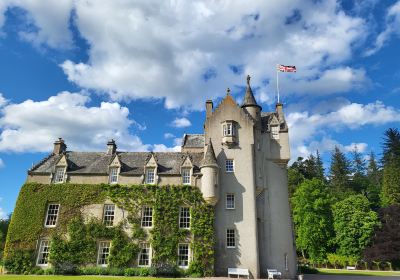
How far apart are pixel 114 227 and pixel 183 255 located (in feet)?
24.9

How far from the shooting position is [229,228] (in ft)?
103

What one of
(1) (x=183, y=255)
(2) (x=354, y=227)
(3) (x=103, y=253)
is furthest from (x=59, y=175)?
(2) (x=354, y=227)

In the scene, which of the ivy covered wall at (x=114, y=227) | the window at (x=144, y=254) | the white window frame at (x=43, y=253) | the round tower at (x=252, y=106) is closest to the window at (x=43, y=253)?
the white window frame at (x=43, y=253)

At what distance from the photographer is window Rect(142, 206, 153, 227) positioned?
31922mm

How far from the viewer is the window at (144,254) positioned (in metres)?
30.5

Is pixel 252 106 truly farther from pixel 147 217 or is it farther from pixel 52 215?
pixel 52 215

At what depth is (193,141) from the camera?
3959cm

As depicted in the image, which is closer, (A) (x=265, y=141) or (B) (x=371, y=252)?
(A) (x=265, y=141)

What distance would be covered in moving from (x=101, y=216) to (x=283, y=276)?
19.9 meters

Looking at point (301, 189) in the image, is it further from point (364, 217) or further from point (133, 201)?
point (133, 201)

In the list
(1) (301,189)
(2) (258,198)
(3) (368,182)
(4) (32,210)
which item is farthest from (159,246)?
(3) (368,182)

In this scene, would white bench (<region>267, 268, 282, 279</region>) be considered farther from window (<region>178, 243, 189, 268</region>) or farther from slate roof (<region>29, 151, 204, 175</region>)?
slate roof (<region>29, 151, 204, 175</region>)

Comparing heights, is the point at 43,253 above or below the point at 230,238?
below

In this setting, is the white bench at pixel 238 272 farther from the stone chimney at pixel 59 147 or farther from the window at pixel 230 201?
the stone chimney at pixel 59 147
